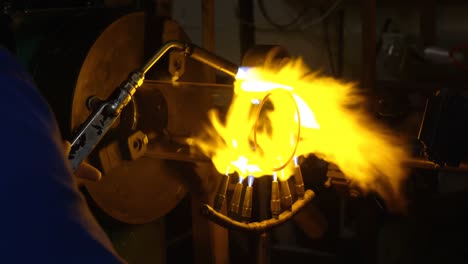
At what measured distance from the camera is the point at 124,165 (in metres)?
1.24

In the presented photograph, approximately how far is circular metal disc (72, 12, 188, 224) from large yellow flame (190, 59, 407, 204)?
176mm

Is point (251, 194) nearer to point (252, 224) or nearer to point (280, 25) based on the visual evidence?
point (252, 224)

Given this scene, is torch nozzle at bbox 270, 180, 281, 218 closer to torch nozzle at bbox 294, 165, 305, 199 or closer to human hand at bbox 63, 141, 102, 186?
torch nozzle at bbox 294, 165, 305, 199

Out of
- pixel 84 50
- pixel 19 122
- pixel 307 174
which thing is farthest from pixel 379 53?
pixel 19 122

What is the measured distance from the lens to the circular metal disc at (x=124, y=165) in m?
1.14

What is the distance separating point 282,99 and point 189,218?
4.79 feet

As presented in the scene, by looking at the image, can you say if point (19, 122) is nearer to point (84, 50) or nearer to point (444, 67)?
point (84, 50)

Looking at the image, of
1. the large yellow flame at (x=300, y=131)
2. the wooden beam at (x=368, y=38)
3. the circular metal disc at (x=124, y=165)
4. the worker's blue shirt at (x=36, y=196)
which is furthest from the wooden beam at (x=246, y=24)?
the worker's blue shirt at (x=36, y=196)

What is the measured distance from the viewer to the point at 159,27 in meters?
1.24

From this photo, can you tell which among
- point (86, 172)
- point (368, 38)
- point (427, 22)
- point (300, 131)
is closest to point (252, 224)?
point (300, 131)

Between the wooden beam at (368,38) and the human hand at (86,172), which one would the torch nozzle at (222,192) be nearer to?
the human hand at (86,172)

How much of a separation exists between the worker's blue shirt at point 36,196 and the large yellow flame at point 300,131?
388 millimetres

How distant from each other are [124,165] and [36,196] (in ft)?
1.99

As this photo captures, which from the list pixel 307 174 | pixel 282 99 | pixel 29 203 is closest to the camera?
pixel 29 203
